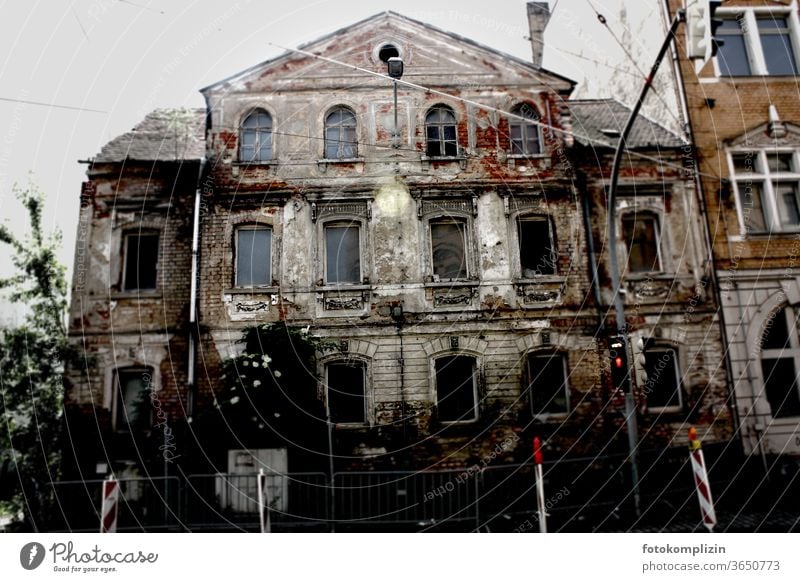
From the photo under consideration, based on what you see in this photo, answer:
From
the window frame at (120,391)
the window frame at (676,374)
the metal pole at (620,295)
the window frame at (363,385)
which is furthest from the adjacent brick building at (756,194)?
the window frame at (120,391)

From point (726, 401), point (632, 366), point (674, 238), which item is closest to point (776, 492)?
point (726, 401)

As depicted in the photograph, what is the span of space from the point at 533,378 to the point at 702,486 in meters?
1.53

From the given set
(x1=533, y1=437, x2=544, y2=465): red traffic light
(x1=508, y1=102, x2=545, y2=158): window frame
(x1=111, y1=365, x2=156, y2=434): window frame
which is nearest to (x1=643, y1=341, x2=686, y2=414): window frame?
(x1=533, y1=437, x2=544, y2=465): red traffic light

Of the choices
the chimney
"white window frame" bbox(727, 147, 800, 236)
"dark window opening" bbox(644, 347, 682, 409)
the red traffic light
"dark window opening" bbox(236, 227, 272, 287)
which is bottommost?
the red traffic light

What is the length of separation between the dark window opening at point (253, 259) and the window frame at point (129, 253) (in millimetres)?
673

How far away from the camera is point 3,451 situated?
4.25 m

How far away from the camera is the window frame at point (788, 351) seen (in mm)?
4578

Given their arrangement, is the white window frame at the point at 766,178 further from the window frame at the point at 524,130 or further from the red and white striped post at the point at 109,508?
the red and white striped post at the point at 109,508

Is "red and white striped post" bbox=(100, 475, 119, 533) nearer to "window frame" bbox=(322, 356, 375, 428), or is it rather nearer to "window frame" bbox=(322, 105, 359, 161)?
"window frame" bbox=(322, 356, 375, 428)

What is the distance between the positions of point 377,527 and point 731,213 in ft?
13.4

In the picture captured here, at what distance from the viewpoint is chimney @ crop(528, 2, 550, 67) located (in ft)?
15.9

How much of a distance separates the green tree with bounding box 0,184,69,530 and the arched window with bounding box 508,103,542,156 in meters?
3.90

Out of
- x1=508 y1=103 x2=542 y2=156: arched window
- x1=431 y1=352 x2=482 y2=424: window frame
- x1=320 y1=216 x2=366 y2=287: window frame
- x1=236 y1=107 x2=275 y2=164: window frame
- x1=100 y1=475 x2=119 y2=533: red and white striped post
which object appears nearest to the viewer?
x1=100 y1=475 x2=119 y2=533: red and white striped post

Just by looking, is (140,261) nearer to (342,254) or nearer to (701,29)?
(342,254)
